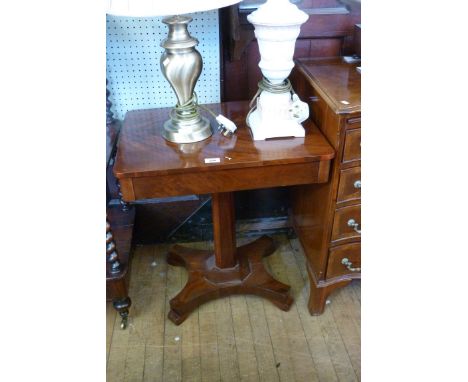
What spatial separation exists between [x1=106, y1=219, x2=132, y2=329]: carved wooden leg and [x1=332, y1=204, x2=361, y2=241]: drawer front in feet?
2.41

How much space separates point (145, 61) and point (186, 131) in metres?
0.43

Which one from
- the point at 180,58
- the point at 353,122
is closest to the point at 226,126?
the point at 180,58

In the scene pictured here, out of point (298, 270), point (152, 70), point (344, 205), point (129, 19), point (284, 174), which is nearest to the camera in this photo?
point (284, 174)

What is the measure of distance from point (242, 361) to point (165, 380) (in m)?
0.26

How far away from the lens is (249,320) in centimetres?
149

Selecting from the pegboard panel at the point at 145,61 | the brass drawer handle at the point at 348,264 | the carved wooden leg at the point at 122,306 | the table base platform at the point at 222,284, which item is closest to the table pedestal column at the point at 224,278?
the table base platform at the point at 222,284

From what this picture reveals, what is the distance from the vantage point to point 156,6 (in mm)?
812

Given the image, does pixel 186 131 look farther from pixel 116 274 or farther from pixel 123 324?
pixel 123 324

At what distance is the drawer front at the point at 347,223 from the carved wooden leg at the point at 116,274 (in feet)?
2.41

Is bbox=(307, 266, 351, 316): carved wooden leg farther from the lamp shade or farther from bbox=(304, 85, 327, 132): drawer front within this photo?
the lamp shade

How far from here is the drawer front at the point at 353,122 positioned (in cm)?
104

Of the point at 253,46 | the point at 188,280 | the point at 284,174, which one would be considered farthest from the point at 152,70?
the point at 188,280

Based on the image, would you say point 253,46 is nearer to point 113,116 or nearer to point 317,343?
point 113,116

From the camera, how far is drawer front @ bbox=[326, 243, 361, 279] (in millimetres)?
1307
